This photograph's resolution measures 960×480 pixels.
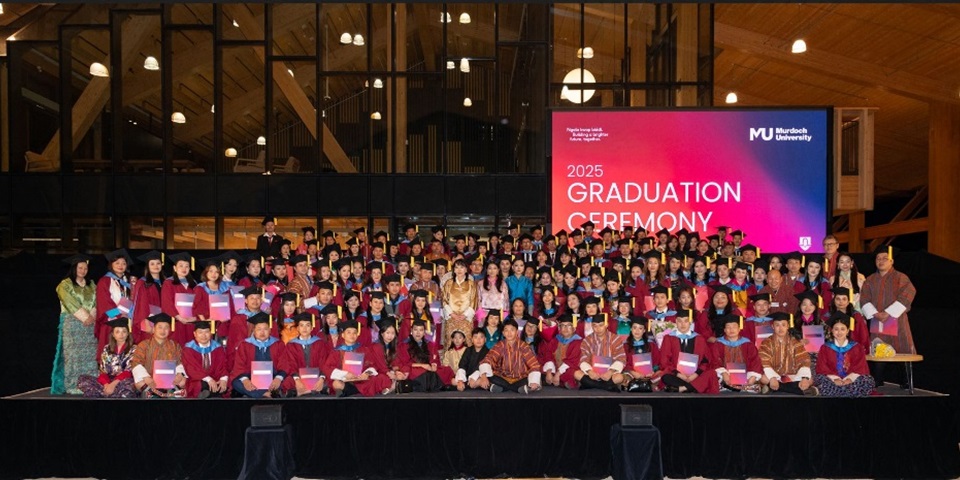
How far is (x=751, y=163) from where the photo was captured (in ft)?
43.4

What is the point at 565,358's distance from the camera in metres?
8.46

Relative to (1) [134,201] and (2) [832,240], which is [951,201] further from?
(1) [134,201]

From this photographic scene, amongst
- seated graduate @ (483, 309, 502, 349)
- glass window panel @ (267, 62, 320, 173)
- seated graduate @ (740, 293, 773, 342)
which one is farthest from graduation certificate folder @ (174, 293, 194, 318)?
glass window panel @ (267, 62, 320, 173)

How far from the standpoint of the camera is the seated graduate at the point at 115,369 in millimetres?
7398

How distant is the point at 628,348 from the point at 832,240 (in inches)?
126

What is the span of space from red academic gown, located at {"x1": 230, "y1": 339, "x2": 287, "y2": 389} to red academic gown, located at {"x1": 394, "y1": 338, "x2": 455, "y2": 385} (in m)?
1.10

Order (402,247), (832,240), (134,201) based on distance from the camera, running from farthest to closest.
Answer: (134,201) < (402,247) < (832,240)

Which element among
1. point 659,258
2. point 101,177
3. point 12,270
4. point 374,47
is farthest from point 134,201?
point 659,258

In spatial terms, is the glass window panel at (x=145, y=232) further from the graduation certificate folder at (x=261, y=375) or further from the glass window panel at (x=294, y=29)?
the graduation certificate folder at (x=261, y=375)

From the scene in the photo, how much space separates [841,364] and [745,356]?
2.86 feet

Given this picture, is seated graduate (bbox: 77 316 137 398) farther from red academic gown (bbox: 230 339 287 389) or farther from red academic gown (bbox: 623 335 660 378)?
red academic gown (bbox: 623 335 660 378)

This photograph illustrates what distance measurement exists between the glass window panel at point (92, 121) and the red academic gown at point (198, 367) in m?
8.94

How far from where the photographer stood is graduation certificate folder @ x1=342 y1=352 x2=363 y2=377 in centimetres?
765

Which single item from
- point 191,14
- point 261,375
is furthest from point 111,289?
point 191,14
